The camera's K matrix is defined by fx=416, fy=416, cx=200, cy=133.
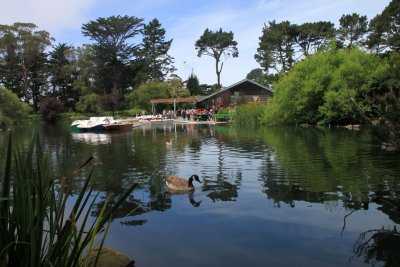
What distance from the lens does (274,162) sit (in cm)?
1702

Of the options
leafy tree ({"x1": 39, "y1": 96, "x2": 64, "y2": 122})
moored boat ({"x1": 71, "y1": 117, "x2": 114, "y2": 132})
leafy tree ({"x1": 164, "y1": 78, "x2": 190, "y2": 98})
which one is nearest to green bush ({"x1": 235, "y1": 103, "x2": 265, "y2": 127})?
moored boat ({"x1": 71, "y1": 117, "x2": 114, "y2": 132})

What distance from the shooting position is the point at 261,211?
9906 millimetres

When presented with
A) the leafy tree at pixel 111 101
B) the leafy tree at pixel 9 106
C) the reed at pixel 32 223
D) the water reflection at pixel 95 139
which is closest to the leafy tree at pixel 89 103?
the leafy tree at pixel 111 101

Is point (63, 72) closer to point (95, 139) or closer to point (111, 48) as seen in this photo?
point (111, 48)

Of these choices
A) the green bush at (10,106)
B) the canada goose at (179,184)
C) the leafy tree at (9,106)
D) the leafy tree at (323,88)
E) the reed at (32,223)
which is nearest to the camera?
the reed at (32,223)

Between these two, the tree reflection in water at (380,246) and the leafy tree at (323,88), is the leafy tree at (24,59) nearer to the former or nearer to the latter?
the leafy tree at (323,88)

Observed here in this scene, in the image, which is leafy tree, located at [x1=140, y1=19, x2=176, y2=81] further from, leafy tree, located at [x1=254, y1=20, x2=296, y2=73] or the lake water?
the lake water

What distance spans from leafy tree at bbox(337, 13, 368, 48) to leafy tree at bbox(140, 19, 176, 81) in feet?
126

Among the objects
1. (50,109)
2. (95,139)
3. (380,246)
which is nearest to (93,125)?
(95,139)

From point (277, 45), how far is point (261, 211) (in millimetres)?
64781

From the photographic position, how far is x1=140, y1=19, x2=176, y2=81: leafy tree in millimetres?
87812

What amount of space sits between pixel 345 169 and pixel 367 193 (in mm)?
3695

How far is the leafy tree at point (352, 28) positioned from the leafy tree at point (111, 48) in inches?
1482

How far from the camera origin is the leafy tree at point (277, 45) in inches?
2734
